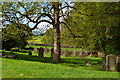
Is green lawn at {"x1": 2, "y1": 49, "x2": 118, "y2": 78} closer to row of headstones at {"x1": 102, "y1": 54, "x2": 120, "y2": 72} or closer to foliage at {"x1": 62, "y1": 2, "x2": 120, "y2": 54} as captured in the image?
row of headstones at {"x1": 102, "y1": 54, "x2": 120, "y2": 72}

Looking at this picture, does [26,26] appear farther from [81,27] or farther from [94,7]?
[94,7]

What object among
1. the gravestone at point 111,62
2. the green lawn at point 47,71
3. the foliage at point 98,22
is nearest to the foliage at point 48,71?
the green lawn at point 47,71

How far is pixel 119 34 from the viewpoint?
13.5 metres

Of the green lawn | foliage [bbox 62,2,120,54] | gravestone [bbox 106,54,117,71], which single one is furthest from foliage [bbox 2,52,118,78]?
foliage [bbox 62,2,120,54]

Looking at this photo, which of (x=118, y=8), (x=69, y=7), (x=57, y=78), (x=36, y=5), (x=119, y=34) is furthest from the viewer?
(x=69, y=7)

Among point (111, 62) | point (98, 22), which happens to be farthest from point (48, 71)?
point (98, 22)

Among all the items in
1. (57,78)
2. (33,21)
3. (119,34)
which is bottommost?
(57,78)

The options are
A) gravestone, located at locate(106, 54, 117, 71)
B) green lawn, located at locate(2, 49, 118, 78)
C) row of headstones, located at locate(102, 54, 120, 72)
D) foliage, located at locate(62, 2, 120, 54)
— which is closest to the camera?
green lawn, located at locate(2, 49, 118, 78)

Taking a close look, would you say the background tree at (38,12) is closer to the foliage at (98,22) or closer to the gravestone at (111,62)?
the foliage at (98,22)

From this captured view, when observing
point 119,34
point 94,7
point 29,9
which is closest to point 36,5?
point 29,9

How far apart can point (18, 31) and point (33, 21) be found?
1.31m

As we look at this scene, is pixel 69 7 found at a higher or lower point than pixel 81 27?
higher

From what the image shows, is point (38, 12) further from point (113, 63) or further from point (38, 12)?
point (113, 63)

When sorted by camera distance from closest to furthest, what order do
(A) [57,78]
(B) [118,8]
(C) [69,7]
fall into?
(A) [57,78]
(B) [118,8]
(C) [69,7]
